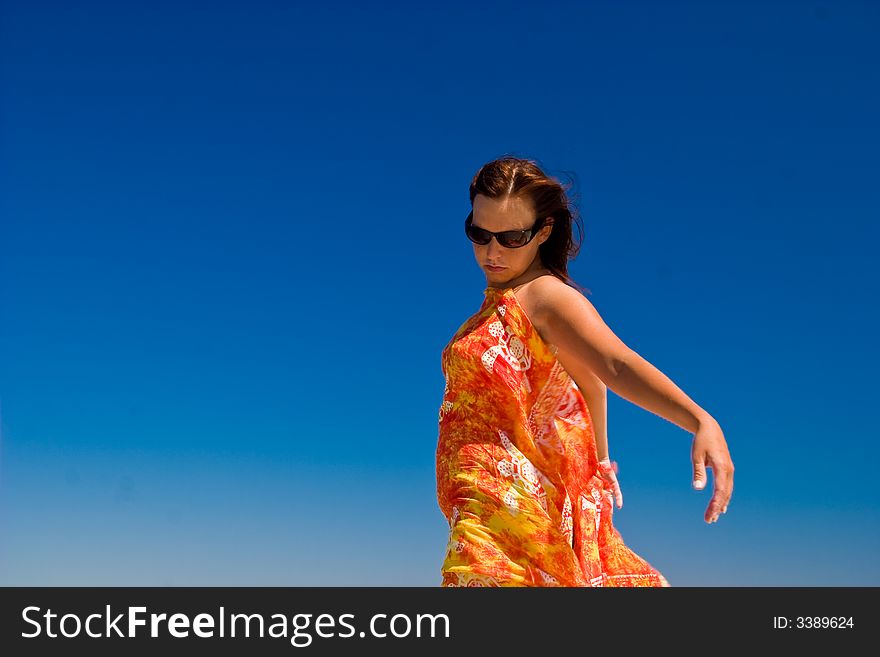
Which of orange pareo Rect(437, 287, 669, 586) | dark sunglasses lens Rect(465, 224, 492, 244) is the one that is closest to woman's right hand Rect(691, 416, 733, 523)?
orange pareo Rect(437, 287, 669, 586)

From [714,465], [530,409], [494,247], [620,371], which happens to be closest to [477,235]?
[494,247]

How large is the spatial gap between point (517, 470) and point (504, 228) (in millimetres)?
1379

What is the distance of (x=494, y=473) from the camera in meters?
4.88

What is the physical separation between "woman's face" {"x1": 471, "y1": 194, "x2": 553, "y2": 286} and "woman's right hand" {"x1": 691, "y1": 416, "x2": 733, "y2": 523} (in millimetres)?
1706

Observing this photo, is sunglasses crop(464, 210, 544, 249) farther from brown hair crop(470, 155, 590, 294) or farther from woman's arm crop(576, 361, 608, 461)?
woman's arm crop(576, 361, 608, 461)

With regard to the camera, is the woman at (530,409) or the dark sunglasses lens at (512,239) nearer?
the woman at (530,409)

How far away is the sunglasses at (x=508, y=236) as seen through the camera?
545 centimetres

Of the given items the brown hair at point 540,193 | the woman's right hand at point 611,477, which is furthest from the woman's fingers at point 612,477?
the brown hair at point 540,193

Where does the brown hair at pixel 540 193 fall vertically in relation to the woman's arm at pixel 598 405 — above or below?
above

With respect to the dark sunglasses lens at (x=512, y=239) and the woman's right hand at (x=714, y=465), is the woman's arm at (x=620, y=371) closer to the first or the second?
the woman's right hand at (x=714, y=465)

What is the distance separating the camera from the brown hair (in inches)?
217

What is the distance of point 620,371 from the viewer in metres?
4.59
